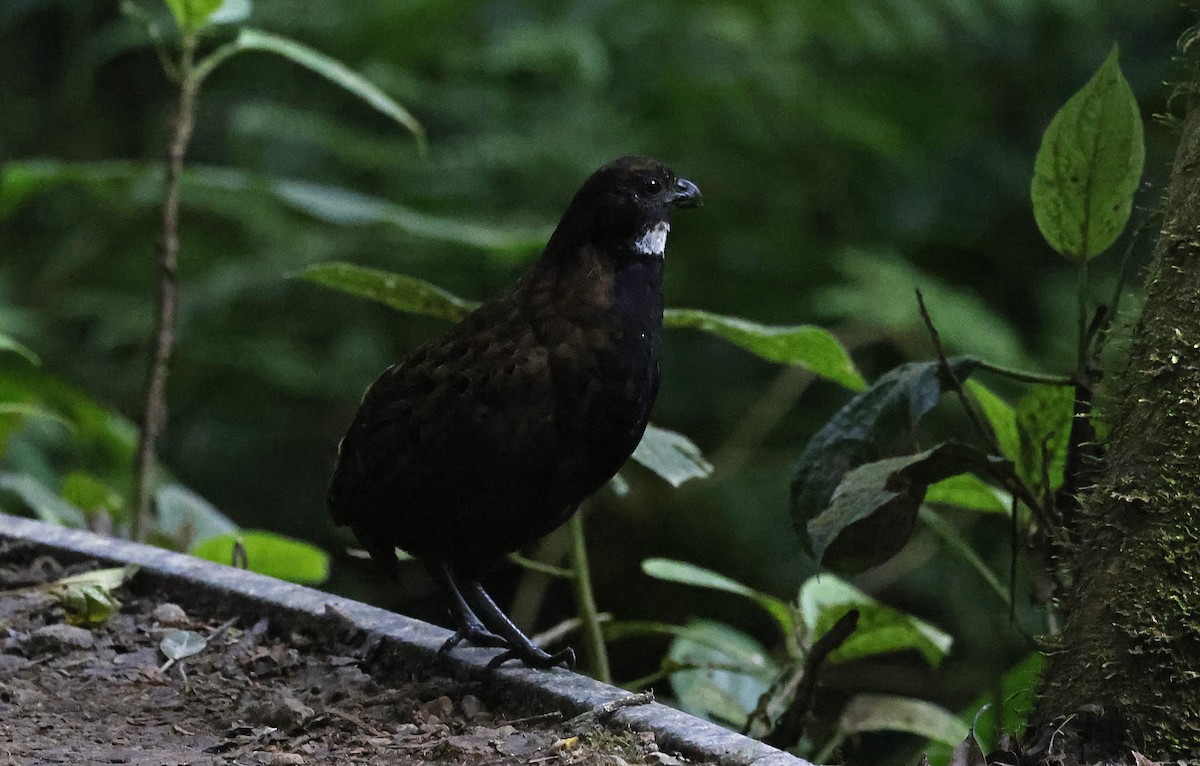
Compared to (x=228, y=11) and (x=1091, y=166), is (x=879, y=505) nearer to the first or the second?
(x=1091, y=166)

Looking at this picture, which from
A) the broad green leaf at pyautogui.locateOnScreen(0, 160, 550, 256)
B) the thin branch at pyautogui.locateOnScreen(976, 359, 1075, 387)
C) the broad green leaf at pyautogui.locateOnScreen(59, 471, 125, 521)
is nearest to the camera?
the thin branch at pyautogui.locateOnScreen(976, 359, 1075, 387)

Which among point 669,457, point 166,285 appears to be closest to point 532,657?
point 669,457

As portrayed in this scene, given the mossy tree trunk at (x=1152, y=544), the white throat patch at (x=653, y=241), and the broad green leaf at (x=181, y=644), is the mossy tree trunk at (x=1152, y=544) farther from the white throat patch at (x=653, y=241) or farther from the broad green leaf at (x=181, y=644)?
the broad green leaf at (x=181, y=644)

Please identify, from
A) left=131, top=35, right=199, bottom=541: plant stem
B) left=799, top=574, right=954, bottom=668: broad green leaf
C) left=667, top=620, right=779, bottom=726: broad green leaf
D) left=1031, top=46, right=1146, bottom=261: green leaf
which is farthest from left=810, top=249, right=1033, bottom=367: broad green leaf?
left=131, top=35, right=199, bottom=541: plant stem

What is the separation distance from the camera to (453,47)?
635cm

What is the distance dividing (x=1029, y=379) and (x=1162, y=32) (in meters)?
4.79

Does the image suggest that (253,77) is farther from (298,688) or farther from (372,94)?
(298,688)

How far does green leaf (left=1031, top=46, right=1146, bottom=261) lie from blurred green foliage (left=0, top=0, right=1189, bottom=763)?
285 centimetres

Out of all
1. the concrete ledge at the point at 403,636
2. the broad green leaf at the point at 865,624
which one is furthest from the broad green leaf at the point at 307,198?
the broad green leaf at the point at 865,624

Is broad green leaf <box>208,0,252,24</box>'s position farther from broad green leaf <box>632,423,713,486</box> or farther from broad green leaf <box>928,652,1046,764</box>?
broad green leaf <box>928,652,1046,764</box>

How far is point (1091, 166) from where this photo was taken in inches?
87.7

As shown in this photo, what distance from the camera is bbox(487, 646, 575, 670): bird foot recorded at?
2145 mm

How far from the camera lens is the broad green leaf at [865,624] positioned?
8.93ft

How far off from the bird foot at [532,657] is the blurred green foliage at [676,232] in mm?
3224
